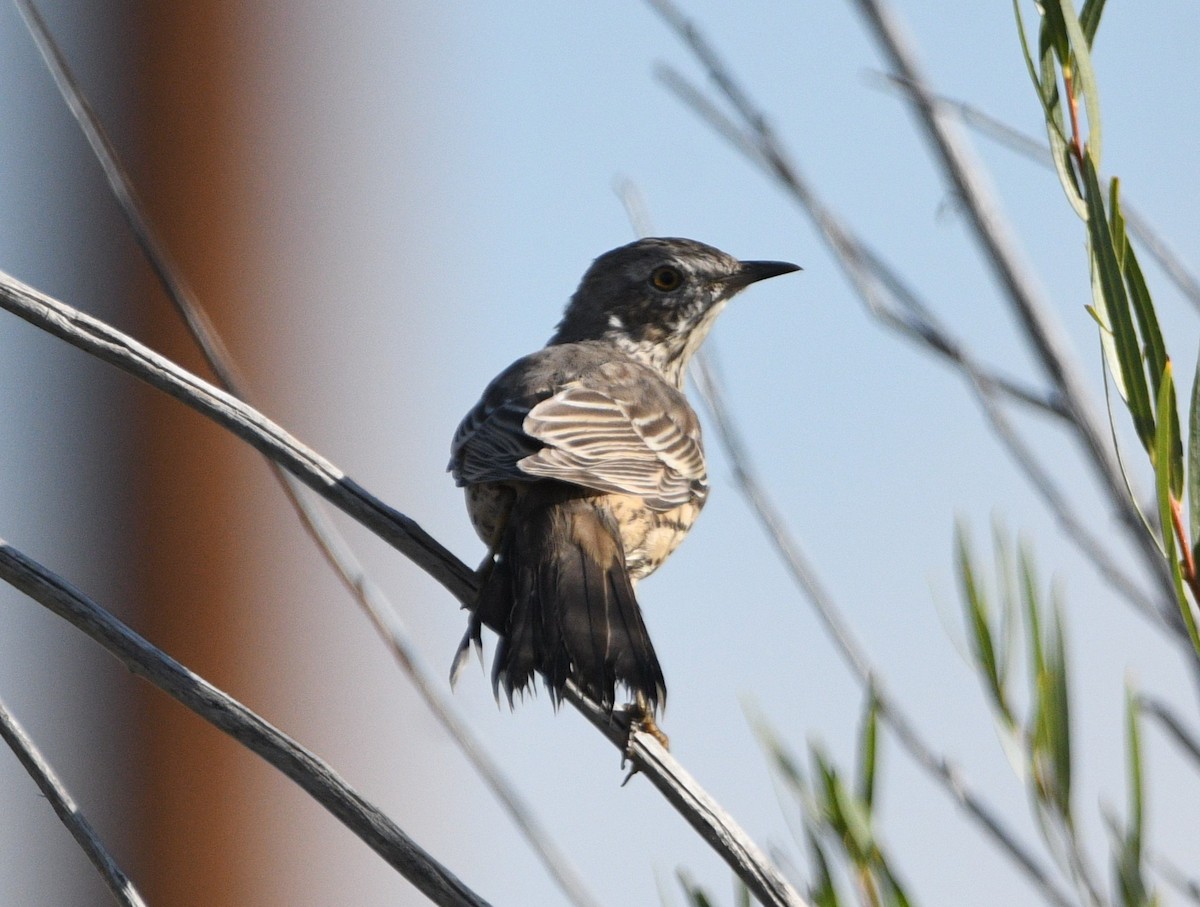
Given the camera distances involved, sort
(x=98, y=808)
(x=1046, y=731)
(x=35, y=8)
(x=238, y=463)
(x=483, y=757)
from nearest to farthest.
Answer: (x=1046, y=731) → (x=483, y=757) → (x=35, y=8) → (x=98, y=808) → (x=238, y=463)

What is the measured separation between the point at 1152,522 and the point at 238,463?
195 inches

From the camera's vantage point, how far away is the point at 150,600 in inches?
231

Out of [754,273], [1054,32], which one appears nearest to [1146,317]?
[1054,32]

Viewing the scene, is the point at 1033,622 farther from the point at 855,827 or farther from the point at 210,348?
the point at 210,348

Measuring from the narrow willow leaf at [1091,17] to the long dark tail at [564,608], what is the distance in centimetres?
171

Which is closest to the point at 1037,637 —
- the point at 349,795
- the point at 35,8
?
the point at 349,795

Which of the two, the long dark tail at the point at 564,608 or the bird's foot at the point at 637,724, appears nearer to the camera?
the bird's foot at the point at 637,724

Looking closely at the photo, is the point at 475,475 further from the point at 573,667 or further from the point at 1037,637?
the point at 1037,637

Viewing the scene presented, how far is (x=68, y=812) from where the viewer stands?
177 cm

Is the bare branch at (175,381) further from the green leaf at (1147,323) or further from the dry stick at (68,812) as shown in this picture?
the green leaf at (1147,323)

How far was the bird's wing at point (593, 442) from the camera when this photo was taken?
3.59 meters

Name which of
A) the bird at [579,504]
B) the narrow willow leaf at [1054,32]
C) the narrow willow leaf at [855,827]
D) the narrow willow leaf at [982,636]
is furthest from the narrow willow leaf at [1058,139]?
the bird at [579,504]

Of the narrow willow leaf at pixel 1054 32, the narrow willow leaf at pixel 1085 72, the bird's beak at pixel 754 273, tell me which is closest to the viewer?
the narrow willow leaf at pixel 1085 72

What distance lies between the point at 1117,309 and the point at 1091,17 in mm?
373
